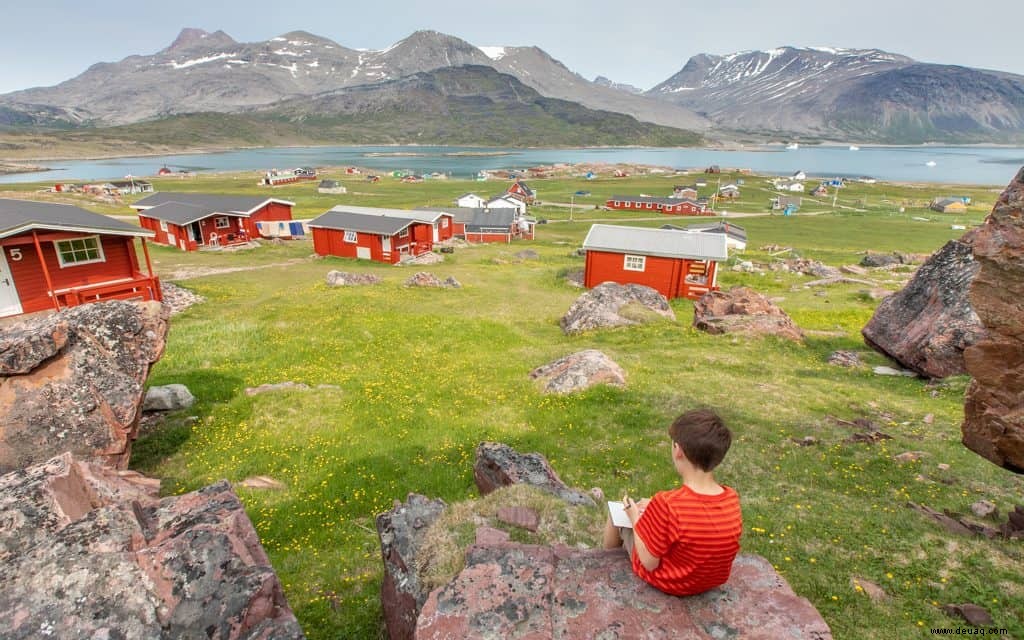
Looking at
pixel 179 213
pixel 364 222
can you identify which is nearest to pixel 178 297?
pixel 364 222

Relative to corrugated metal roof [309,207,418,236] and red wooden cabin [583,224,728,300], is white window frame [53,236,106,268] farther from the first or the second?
red wooden cabin [583,224,728,300]

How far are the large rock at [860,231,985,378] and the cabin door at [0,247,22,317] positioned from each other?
4039cm

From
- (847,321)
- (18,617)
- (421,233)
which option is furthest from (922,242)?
(18,617)

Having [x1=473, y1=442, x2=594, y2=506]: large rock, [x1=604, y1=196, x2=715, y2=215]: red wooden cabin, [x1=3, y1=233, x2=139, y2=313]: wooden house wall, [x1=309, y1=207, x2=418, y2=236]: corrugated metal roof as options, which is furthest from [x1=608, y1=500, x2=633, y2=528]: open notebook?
[x1=604, y1=196, x2=715, y2=215]: red wooden cabin

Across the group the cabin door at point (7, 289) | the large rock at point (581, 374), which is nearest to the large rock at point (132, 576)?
the large rock at point (581, 374)

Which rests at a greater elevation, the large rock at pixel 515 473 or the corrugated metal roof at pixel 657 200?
the large rock at pixel 515 473

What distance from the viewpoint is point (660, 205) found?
113438 millimetres

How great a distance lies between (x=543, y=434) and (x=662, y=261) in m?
27.1

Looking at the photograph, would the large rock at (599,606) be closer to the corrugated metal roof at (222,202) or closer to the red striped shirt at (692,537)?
the red striped shirt at (692,537)

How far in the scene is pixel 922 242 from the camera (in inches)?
2992

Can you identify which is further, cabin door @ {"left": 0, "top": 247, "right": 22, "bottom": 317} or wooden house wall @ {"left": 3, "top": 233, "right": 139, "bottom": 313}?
wooden house wall @ {"left": 3, "top": 233, "right": 139, "bottom": 313}

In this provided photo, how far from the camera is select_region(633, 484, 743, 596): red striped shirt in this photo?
4.27 m

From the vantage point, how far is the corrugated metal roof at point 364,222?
4922 centimetres

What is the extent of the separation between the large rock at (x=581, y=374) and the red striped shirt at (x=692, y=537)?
11.9 m
